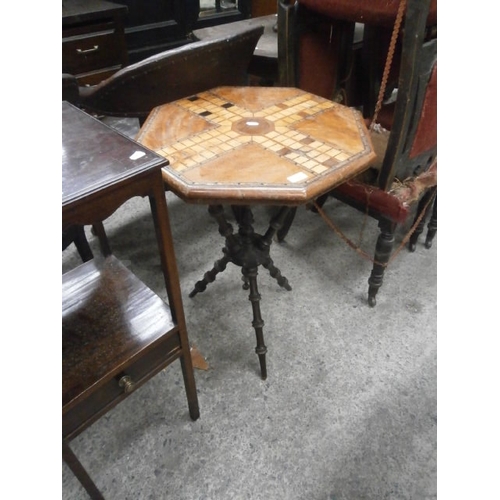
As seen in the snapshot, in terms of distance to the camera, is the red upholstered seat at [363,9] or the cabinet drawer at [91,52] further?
the cabinet drawer at [91,52]

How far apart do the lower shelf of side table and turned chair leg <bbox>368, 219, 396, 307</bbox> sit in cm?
83

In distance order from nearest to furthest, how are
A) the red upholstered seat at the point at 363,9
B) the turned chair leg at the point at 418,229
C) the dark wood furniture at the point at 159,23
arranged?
the red upholstered seat at the point at 363,9 < the turned chair leg at the point at 418,229 < the dark wood furniture at the point at 159,23

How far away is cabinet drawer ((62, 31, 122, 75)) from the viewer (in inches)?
82.7

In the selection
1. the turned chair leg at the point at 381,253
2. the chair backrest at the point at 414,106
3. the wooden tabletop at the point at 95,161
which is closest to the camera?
the wooden tabletop at the point at 95,161

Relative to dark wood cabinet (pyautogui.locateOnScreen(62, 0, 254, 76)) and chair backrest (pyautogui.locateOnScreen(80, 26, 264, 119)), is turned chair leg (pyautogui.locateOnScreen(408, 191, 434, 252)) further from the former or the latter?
dark wood cabinet (pyautogui.locateOnScreen(62, 0, 254, 76))

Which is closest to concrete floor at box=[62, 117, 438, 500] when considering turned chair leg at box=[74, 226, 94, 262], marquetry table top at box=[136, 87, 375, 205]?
turned chair leg at box=[74, 226, 94, 262]

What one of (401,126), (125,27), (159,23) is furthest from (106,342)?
(159,23)

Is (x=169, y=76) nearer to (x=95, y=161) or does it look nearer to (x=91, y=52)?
(x=95, y=161)

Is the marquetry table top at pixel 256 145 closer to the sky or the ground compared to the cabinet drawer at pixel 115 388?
closer to the sky

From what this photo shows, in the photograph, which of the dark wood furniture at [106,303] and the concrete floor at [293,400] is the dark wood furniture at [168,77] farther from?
the dark wood furniture at [106,303]

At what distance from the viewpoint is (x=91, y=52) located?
85.5 inches

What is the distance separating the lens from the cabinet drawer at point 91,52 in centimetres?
210

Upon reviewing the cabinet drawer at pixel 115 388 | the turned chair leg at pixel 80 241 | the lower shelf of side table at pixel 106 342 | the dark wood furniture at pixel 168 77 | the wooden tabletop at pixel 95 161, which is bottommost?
the turned chair leg at pixel 80 241

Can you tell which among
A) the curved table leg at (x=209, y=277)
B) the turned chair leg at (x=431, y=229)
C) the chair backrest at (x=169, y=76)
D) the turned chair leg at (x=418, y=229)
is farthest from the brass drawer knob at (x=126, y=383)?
the turned chair leg at (x=431, y=229)
